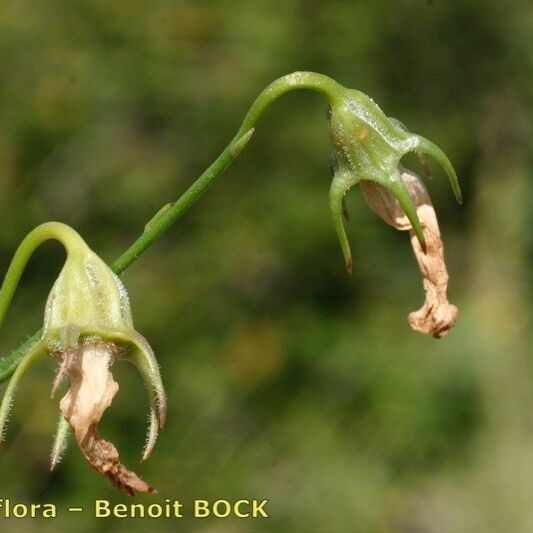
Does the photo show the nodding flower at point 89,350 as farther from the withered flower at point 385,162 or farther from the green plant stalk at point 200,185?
the withered flower at point 385,162

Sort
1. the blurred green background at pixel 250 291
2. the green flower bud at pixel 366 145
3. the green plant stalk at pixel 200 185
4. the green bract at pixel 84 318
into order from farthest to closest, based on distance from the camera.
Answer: the blurred green background at pixel 250 291, the green flower bud at pixel 366 145, the green plant stalk at pixel 200 185, the green bract at pixel 84 318

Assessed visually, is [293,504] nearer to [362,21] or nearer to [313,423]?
[313,423]

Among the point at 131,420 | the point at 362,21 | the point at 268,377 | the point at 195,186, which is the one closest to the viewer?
the point at 195,186

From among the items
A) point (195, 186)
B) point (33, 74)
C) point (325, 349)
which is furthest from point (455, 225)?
point (195, 186)

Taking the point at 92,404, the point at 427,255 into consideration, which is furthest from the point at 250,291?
the point at 92,404

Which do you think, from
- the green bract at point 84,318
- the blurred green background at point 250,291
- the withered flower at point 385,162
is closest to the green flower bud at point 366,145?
the withered flower at point 385,162

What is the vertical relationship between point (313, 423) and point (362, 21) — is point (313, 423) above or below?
below
